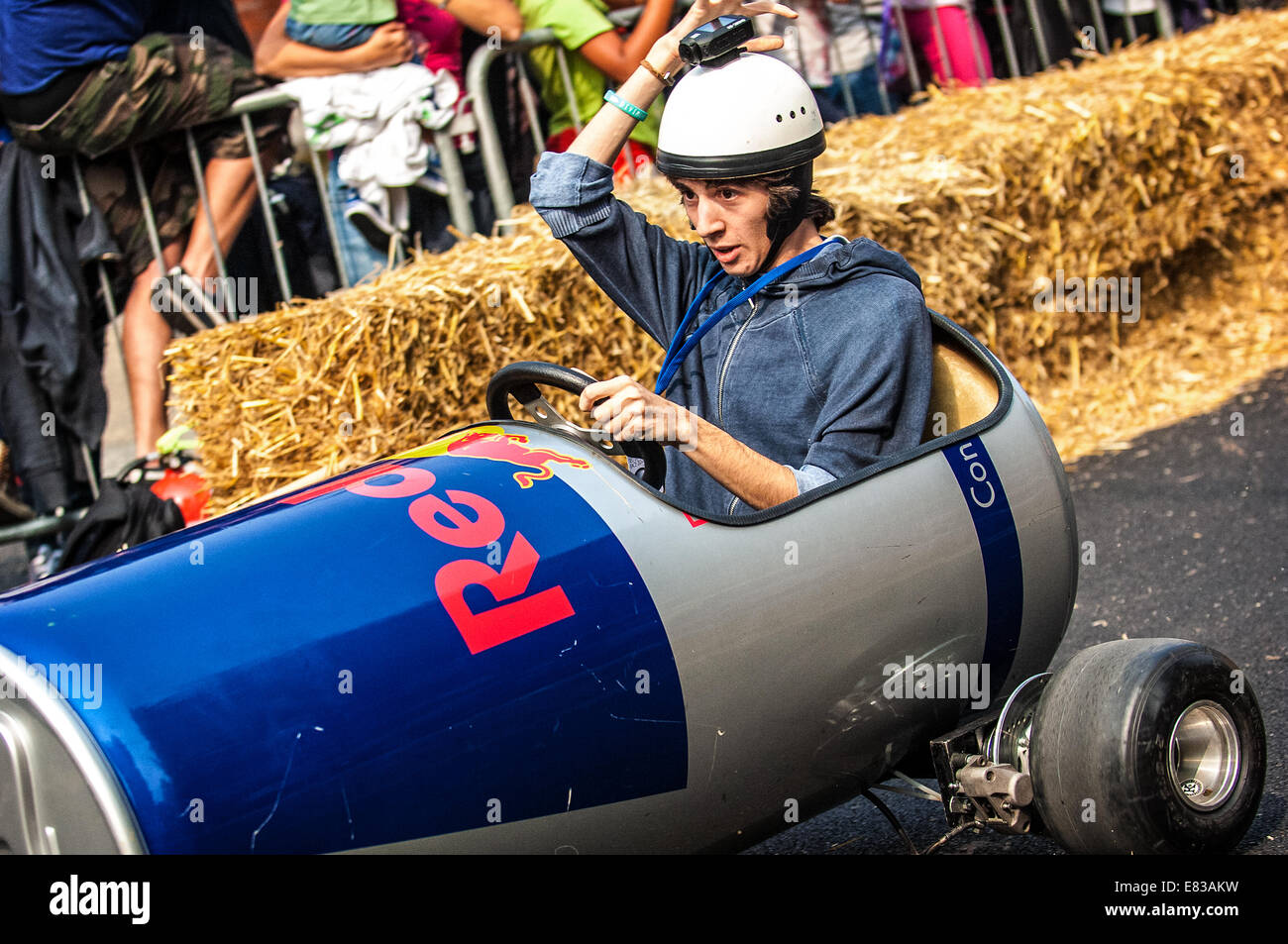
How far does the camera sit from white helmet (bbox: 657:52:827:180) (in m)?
3.05

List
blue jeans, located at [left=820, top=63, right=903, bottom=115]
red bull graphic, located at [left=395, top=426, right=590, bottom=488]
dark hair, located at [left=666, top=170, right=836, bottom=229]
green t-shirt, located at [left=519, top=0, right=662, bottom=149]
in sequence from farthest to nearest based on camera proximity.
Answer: blue jeans, located at [left=820, top=63, right=903, bottom=115] < green t-shirt, located at [left=519, top=0, right=662, bottom=149] < dark hair, located at [left=666, top=170, right=836, bottom=229] < red bull graphic, located at [left=395, top=426, right=590, bottom=488]

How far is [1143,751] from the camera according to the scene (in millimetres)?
2701

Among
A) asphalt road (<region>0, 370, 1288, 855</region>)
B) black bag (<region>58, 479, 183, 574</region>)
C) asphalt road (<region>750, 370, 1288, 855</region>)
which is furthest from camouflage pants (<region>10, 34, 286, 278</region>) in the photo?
asphalt road (<region>750, 370, 1288, 855</region>)

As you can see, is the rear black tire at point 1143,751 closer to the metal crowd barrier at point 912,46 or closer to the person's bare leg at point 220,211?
the metal crowd barrier at point 912,46

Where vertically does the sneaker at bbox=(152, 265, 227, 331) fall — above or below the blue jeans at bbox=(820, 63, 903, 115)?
below

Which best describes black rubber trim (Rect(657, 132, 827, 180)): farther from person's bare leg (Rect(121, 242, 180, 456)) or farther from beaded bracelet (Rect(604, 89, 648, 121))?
person's bare leg (Rect(121, 242, 180, 456))

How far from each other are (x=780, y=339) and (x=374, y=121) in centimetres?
301

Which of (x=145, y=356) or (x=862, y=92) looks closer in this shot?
(x=145, y=356)

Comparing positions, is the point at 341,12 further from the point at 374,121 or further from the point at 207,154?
the point at 207,154

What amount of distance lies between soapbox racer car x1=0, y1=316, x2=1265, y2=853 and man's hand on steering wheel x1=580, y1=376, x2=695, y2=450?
0.25 feet

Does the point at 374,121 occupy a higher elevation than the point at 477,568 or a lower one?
higher

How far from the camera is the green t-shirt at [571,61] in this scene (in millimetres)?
6055

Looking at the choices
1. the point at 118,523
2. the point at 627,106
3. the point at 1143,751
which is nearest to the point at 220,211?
the point at 118,523

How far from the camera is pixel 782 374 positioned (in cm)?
313
